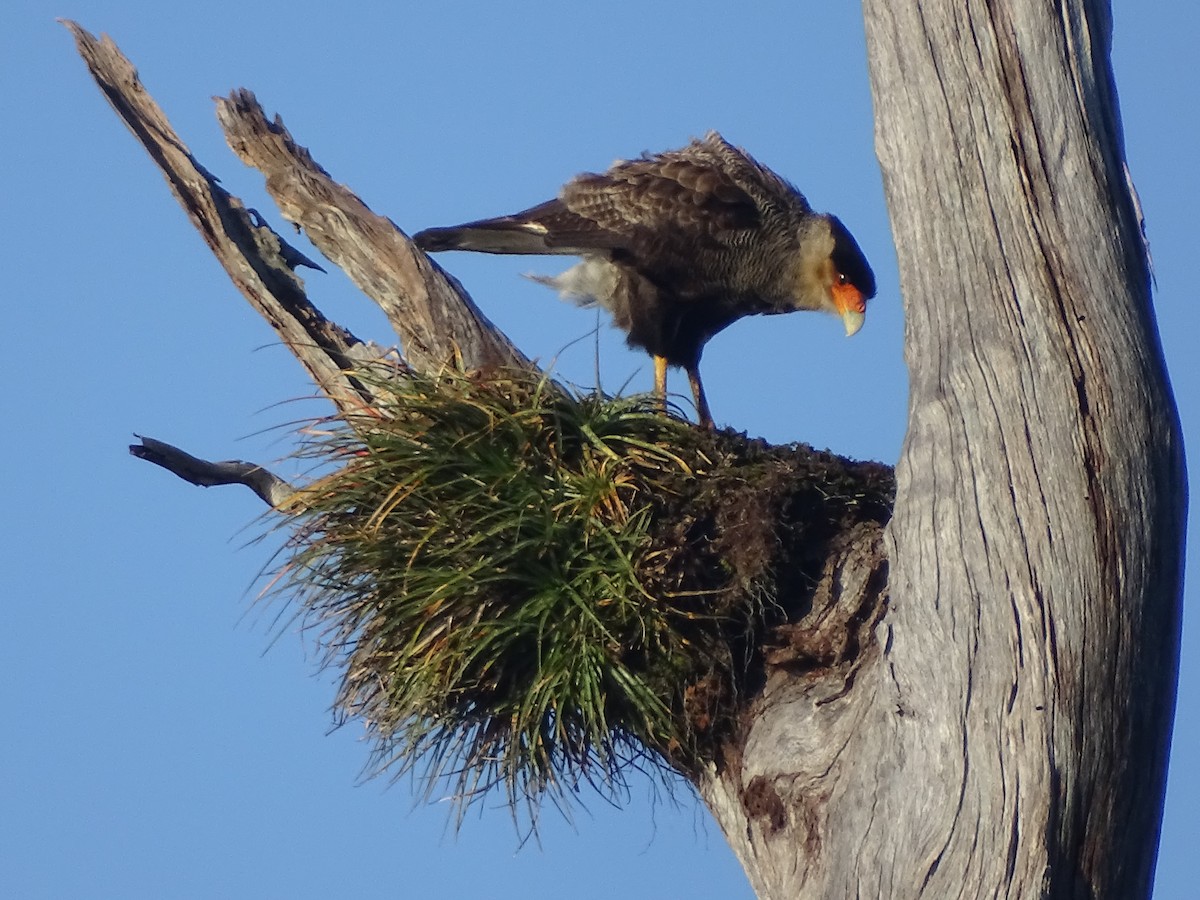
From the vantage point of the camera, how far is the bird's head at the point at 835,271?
707 cm

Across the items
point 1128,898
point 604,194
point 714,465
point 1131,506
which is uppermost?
point 604,194

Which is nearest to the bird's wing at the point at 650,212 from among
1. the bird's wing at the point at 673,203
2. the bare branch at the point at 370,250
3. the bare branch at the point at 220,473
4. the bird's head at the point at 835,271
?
the bird's wing at the point at 673,203

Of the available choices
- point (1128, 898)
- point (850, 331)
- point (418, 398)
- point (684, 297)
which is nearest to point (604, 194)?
point (684, 297)

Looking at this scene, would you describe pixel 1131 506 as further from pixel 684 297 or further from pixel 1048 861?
pixel 684 297

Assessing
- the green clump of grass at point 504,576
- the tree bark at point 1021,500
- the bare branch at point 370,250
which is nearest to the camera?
the tree bark at point 1021,500

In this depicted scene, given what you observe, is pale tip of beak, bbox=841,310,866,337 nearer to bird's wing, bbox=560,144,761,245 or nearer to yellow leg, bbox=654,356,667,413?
bird's wing, bbox=560,144,761,245

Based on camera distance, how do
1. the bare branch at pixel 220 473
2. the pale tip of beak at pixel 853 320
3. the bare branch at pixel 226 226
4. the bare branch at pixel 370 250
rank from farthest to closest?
the pale tip of beak at pixel 853 320, the bare branch at pixel 226 226, the bare branch at pixel 370 250, the bare branch at pixel 220 473

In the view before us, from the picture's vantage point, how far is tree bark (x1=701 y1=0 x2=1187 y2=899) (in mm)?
3285

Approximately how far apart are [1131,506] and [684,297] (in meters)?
4.06

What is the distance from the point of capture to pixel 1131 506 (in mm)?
3318

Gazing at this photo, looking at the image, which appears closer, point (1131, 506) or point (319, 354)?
point (1131, 506)

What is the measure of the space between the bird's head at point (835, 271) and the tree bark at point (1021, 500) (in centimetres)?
351

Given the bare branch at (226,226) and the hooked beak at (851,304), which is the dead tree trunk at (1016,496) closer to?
the bare branch at (226,226)

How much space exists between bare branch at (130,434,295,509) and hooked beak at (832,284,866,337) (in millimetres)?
3231
